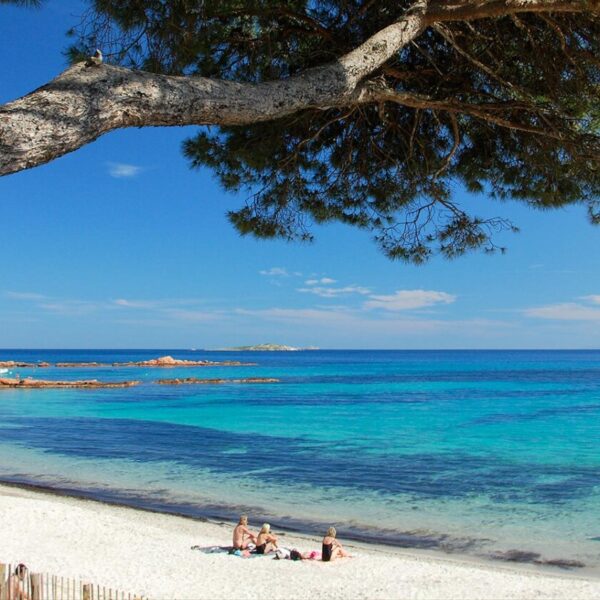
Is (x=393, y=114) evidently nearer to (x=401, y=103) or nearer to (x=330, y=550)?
(x=401, y=103)

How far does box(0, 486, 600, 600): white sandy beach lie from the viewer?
6977 millimetres

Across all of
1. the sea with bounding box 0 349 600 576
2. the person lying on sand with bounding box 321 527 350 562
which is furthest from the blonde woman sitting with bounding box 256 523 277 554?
the sea with bounding box 0 349 600 576

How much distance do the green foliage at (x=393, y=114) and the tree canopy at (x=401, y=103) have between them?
0.05 ft

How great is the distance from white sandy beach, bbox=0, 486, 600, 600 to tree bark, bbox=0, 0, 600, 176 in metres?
5.11

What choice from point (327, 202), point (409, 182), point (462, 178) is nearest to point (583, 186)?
point (462, 178)

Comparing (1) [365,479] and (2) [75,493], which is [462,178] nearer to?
(1) [365,479]

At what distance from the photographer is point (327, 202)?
7906mm

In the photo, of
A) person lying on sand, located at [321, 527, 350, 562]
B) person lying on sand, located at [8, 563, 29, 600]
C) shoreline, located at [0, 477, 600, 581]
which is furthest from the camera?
shoreline, located at [0, 477, 600, 581]

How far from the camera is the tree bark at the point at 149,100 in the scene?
2.72m

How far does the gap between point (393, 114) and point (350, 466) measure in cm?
1073

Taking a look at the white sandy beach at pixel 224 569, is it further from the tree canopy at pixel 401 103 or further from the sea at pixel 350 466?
the tree canopy at pixel 401 103

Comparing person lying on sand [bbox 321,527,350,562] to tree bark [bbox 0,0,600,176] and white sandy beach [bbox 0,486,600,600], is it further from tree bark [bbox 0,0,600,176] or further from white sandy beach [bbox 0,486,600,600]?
tree bark [bbox 0,0,600,176]

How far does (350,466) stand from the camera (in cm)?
1591

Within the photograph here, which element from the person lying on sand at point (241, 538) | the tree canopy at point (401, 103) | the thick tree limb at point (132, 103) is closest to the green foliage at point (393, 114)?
the tree canopy at point (401, 103)
